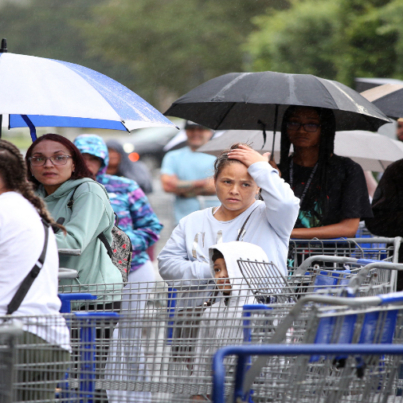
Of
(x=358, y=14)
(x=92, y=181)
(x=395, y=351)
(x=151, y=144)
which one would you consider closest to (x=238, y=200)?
(x=92, y=181)

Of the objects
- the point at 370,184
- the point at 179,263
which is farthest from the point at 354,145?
the point at 179,263

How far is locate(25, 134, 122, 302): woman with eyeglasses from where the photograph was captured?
439cm

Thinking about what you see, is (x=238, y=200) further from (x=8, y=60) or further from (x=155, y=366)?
(x=8, y=60)

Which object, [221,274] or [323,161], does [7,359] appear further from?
[323,161]

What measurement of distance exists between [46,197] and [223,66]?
4143 cm

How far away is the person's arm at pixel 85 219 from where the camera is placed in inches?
169

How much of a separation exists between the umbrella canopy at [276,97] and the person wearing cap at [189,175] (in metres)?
2.87

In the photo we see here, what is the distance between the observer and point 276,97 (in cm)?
520

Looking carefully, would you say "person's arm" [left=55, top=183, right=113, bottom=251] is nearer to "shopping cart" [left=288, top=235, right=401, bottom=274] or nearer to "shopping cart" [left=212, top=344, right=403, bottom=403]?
"shopping cart" [left=288, top=235, right=401, bottom=274]

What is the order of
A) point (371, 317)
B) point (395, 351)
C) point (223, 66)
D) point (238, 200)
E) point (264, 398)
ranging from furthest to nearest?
point (223, 66) → point (238, 200) → point (264, 398) → point (371, 317) → point (395, 351)

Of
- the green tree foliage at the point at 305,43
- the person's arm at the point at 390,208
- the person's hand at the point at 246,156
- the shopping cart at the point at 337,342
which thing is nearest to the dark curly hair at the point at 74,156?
the person's hand at the point at 246,156

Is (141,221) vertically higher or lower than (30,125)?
lower

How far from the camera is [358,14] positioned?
22641mm

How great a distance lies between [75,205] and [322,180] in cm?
193
